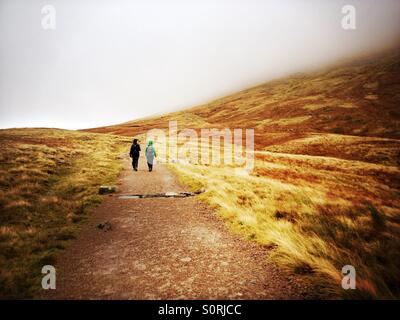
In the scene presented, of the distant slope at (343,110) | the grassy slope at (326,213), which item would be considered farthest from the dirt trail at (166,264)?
the distant slope at (343,110)

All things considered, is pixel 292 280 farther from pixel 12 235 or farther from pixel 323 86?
pixel 323 86

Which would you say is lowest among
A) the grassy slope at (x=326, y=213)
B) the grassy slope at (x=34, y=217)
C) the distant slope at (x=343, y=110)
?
the grassy slope at (x=326, y=213)

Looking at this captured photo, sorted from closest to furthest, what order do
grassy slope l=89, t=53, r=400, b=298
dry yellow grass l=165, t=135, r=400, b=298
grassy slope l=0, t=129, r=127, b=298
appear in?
dry yellow grass l=165, t=135, r=400, b=298 < grassy slope l=89, t=53, r=400, b=298 < grassy slope l=0, t=129, r=127, b=298

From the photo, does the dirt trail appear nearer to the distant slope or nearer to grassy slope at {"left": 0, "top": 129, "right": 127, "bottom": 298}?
grassy slope at {"left": 0, "top": 129, "right": 127, "bottom": 298}

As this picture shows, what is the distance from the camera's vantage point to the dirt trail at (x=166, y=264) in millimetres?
4020

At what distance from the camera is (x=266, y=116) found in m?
90.9

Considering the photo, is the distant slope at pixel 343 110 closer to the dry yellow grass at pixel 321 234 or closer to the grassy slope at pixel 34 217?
the dry yellow grass at pixel 321 234

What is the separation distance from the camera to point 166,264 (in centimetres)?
496

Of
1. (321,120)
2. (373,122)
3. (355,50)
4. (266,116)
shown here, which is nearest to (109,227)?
(373,122)

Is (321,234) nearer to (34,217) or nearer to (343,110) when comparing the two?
(34,217)

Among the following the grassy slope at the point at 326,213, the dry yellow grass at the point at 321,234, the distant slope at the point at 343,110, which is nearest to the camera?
the dry yellow grass at the point at 321,234

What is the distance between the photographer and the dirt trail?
402 centimetres

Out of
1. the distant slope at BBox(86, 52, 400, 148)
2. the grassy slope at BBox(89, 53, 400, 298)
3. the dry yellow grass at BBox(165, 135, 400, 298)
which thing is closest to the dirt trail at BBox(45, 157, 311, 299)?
the dry yellow grass at BBox(165, 135, 400, 298)

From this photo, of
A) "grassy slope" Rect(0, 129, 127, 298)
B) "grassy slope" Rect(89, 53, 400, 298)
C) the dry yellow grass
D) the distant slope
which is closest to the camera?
the dry yellow grass
